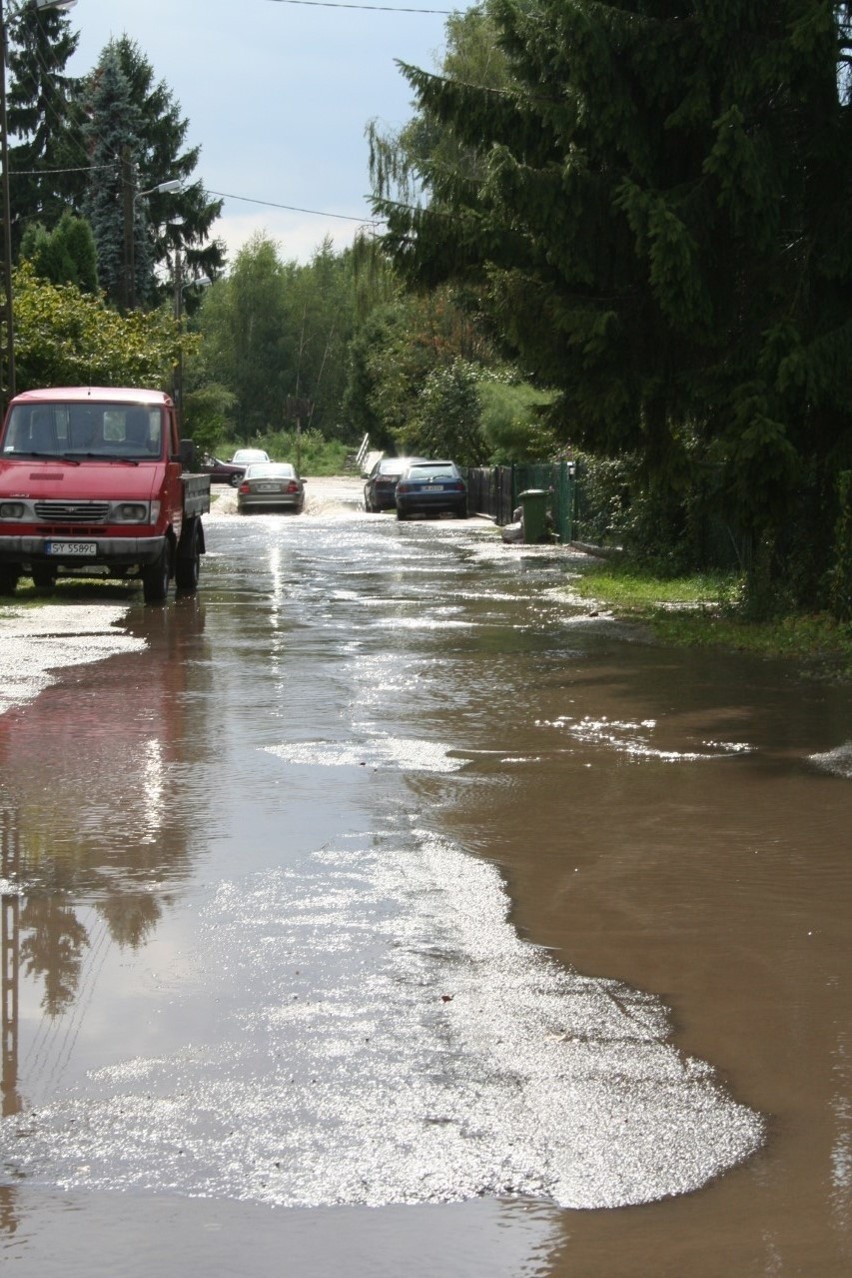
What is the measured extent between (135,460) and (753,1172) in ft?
55.5

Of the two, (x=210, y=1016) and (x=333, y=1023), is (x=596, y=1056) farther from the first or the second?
(x=210, y=1016)

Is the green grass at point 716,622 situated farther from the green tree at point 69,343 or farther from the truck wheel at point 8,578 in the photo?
the green tree at point 69,343

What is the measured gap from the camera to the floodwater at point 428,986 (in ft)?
13.0

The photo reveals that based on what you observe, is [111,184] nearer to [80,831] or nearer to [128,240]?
[128,240]

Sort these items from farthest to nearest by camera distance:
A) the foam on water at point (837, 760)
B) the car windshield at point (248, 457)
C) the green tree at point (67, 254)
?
the car windshield at point (248, 457) → the green tree at point (67, 254) → the foam on water at point (837, 760)

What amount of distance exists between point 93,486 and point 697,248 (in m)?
7.60

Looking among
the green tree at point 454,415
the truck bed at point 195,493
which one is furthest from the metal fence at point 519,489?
the truck bed at point 195,493

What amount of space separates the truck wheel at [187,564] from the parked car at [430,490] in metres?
22.6

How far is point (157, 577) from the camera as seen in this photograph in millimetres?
20094

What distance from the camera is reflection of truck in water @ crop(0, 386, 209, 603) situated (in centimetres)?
1953

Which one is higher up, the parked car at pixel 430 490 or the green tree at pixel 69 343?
the green tree at pixel 69 343

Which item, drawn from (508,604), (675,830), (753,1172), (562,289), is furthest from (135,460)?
(753,1172)

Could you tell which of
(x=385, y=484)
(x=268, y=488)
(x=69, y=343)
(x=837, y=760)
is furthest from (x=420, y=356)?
(x=837, y=760)

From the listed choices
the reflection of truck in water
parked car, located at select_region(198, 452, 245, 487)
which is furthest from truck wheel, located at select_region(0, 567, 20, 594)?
parked car, located at select_region(198, 452, 245, 487)
